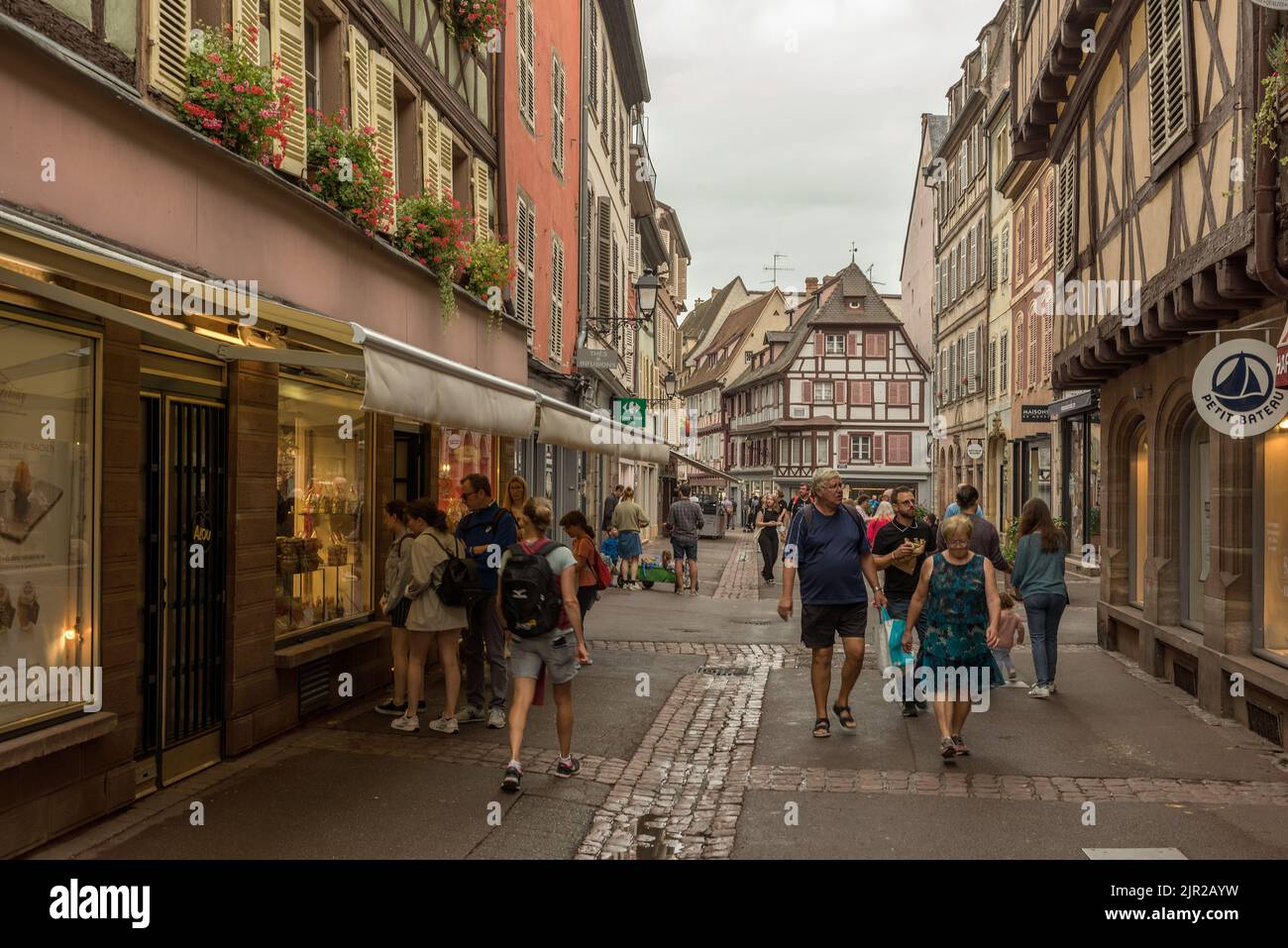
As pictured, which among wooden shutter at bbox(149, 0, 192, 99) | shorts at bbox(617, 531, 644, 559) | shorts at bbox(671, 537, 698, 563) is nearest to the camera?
wooden shutter at bbox(149, 0, 192, 99)

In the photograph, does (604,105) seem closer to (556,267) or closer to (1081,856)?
(556,267)

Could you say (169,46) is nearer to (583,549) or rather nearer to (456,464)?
(583,549)

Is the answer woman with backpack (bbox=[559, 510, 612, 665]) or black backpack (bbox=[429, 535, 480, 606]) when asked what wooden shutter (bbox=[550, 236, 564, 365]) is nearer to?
woman with backpack (bbox=[559, 510, 612, 665])

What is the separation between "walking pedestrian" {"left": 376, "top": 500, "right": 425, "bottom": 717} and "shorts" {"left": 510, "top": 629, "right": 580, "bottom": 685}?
5.04 feet

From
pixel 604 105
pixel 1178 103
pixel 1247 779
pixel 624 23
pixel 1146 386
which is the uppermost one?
pixel 624 23

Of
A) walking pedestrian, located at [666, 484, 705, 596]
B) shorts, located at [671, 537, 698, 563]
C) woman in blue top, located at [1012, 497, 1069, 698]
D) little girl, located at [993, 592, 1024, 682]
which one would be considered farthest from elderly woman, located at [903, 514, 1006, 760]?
shorts, located at [671, 537, 698, 563]

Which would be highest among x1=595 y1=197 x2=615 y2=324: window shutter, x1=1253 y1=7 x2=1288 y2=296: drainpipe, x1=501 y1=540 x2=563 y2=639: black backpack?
x1=595 y1=197 x2=615 y2=324: window shutter

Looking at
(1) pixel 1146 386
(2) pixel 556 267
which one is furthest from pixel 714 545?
(1) pixel 1146 386

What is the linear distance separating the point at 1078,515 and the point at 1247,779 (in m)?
17.0

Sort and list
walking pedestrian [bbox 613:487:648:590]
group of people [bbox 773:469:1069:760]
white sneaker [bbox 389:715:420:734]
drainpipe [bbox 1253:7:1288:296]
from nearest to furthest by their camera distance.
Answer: drainpipe [bbox 1253:7:1288:296] < group of people [bbox 773:469:1069:760] < white sneaker [bbox 389:715:420:734] < walking pedestrian [bbox 613:487:648:590]

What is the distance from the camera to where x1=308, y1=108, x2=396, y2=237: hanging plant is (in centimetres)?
854

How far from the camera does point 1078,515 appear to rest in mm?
23406

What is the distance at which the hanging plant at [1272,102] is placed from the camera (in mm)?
7250

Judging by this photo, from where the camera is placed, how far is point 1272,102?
24.2ft
